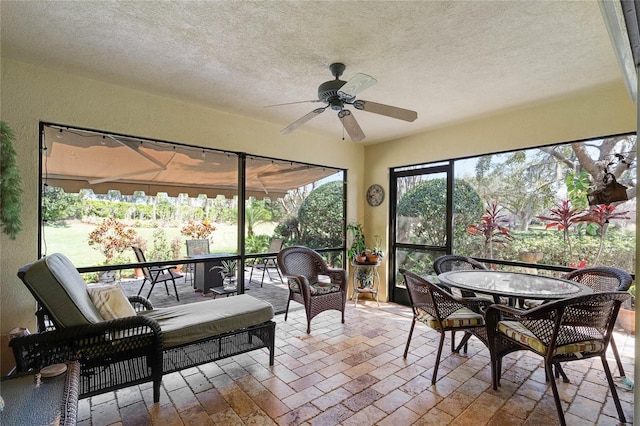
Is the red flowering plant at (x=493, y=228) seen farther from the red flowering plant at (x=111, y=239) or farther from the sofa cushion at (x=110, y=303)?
the red flowering plant at (x=111, y=239)

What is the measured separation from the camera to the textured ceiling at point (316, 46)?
195 centimetres

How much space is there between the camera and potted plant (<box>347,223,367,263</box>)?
16.4ft

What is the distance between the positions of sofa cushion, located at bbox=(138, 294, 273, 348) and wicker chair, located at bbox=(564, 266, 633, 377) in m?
3.16

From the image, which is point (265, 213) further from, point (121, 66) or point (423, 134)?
point (423, 134)

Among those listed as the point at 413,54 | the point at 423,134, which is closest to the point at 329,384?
the point at 413,54

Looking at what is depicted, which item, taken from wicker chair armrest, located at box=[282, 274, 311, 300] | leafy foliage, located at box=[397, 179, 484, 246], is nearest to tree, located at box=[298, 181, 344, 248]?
leafy foliage, located at box=[397, 179, 484, 246]

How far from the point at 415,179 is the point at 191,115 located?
353 centimetres

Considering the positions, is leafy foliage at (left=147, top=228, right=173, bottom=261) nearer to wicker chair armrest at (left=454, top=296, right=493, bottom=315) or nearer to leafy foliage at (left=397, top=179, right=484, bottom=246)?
wicker chair armrest at (left=454, top=296, right=493, bottom=315)

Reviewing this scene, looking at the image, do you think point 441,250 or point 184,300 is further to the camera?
point 441,250

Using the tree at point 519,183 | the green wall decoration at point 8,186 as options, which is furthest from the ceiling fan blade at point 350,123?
the green wall decoration at point 8,186

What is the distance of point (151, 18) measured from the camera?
204cm

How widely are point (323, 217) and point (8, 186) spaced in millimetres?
3871

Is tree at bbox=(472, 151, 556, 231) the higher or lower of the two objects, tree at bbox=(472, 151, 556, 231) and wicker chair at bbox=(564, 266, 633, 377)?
the higher

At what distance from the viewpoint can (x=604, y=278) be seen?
9.38ft
